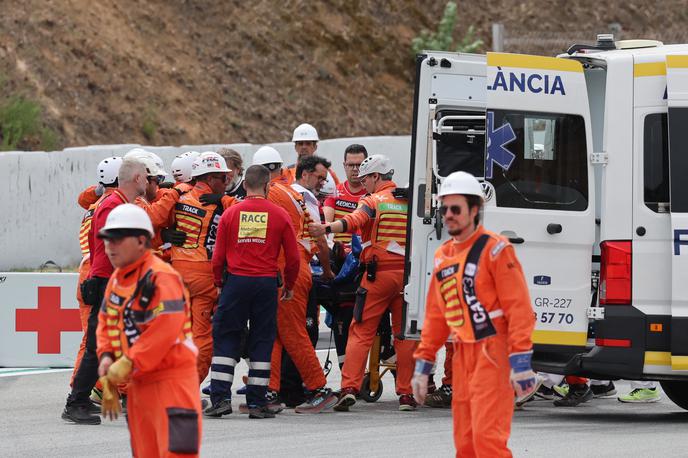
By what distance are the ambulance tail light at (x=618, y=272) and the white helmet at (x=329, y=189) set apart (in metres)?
3.38

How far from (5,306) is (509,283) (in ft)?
25.8

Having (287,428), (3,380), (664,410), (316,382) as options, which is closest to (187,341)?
(287,428)

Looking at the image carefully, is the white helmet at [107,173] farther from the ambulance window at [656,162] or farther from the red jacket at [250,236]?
the ambulance window at [656,162]

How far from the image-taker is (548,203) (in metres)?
10.5

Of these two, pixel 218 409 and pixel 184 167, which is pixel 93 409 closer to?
pixel 218 409

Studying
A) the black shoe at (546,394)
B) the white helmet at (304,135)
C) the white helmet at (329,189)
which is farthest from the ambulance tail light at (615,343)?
the white helmet at (304,135)

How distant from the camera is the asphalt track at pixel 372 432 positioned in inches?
380

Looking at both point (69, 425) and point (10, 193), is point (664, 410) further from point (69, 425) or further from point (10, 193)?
point (10, 193)

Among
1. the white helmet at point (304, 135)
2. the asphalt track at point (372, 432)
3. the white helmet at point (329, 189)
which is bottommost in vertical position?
the asphalt track at point (372, 432)

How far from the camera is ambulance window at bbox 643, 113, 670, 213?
34.3ft

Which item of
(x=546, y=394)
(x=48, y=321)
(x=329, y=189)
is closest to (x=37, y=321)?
(x=48, y=321)

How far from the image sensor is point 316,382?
458 inches

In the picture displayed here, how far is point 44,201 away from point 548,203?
10464mm

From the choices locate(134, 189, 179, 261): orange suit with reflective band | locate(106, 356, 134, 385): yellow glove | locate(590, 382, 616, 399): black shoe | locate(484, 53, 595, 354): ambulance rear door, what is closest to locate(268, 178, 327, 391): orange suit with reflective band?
locate(134, 189, 179, 261): orange suit with reflective band
